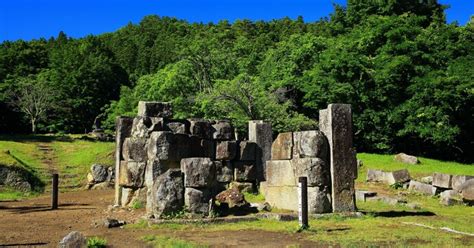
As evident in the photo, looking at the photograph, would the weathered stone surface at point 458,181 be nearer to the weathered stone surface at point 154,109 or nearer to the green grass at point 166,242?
the weathered stone surface at point 154,109

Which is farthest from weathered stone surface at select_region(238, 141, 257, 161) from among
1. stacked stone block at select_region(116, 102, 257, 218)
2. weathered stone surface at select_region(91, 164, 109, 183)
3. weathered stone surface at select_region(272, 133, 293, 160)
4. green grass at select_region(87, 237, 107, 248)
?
green grass at select_region(87, 237, 107, 248)

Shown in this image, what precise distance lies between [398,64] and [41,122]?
3890cm

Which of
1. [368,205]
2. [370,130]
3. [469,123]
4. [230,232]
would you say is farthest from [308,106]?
[230,232]

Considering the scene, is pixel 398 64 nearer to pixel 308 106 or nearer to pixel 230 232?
pixel 308 106

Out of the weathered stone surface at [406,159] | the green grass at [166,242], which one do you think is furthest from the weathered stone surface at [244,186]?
the weathered stone surface at [406,159]

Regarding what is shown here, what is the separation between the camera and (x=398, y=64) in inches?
1499

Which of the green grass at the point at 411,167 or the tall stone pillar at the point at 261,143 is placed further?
the green grass at the point at 411,167

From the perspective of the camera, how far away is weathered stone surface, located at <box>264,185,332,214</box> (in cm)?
1498

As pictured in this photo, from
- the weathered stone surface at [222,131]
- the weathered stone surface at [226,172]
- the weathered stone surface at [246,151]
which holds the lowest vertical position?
the weathered stone surface at [226,172]

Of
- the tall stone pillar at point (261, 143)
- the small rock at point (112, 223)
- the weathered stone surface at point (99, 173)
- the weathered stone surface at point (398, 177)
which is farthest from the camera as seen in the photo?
the weathered stone surface at point (99, 173)

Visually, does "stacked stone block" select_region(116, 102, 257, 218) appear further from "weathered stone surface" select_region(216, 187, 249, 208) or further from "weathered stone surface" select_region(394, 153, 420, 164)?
"weathered stone surface" select_region(394, 153, 420, 164)

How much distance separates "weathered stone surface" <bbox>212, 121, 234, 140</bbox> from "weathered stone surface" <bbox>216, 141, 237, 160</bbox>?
0.37 m

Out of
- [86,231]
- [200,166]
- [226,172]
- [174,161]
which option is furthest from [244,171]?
[86,231]

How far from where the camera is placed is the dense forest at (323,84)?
36.3 meters
